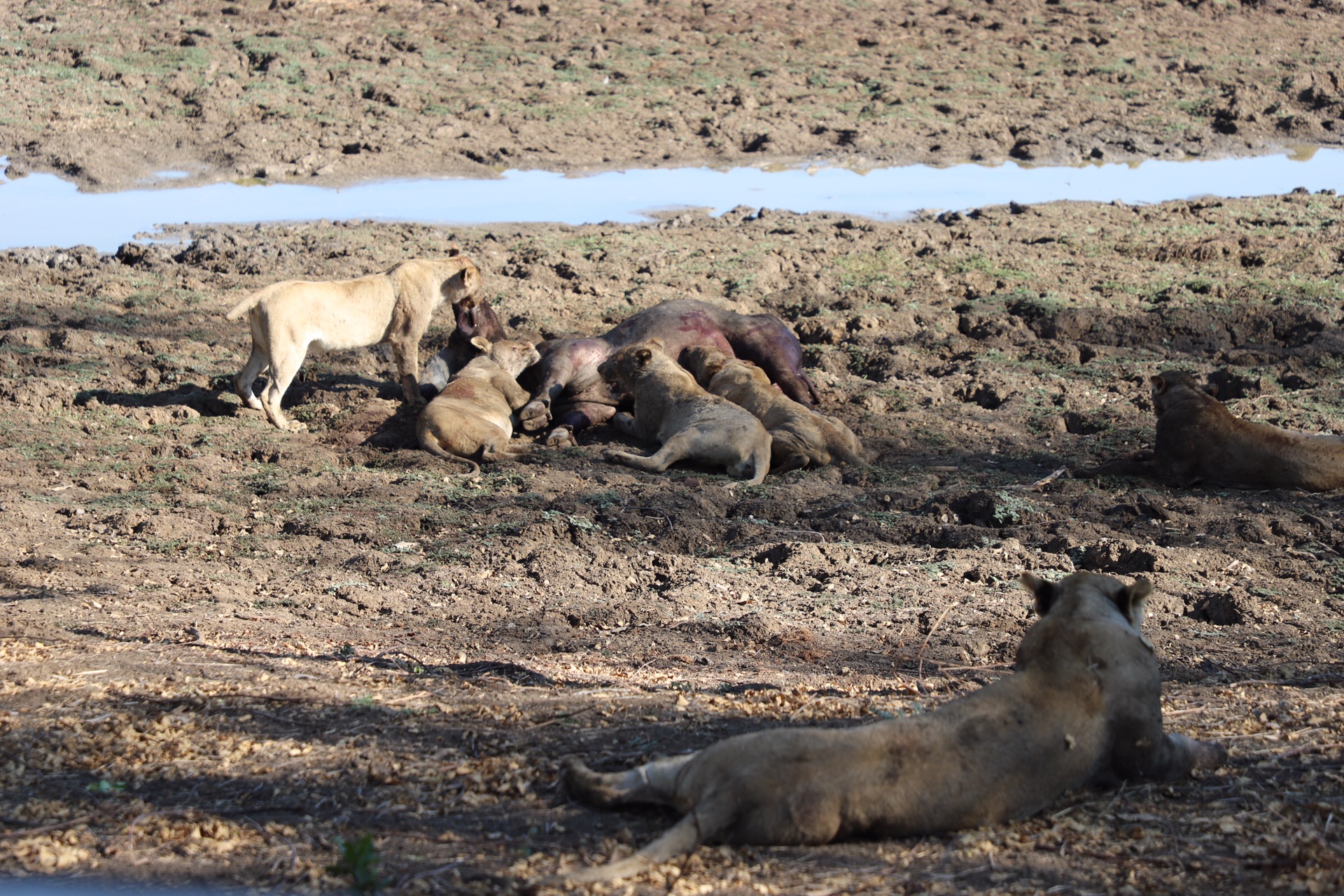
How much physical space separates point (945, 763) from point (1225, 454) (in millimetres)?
5681

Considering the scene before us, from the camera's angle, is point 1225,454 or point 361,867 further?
point 1225,454

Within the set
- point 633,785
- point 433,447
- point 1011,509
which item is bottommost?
point 633,785

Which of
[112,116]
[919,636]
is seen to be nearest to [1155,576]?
[919,636]

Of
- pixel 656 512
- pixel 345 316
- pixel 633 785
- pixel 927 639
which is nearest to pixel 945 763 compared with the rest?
pixel 633 785

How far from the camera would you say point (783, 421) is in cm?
907

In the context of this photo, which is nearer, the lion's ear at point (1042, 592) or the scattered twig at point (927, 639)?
the lion's ear at point (1042, 592)

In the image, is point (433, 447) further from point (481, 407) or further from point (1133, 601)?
point (1133, 601)

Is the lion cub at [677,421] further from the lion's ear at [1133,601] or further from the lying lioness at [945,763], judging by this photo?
the lying lioness at [945,763]

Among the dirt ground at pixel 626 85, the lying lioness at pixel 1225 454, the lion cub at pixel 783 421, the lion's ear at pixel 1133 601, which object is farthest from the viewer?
the dirt ground at pixel 626 85

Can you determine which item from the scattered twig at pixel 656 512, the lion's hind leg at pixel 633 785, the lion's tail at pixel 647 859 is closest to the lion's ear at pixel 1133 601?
the lion's hind leg at pixel 633 785

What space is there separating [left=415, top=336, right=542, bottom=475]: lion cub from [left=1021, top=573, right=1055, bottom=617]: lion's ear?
4985 millimetres

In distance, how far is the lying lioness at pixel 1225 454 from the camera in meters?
8.15

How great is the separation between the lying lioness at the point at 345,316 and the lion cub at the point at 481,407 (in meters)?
0.51

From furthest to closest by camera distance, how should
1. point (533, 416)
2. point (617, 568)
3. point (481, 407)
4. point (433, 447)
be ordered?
1. point (533, 416)
2. point (481, 407)
3. point (433, 447)
4. point (617, 568)
